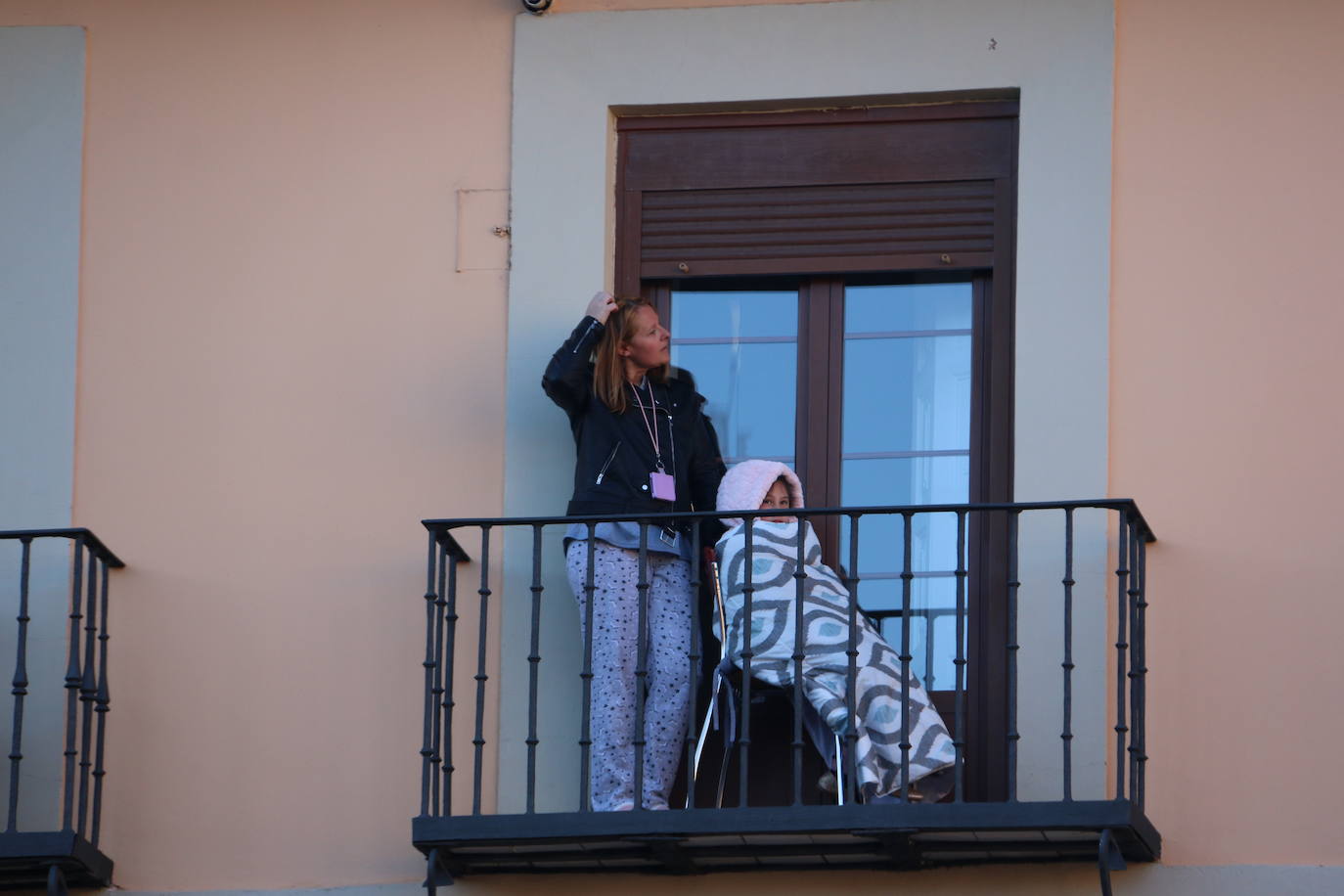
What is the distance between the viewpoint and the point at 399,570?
8570 millimetres

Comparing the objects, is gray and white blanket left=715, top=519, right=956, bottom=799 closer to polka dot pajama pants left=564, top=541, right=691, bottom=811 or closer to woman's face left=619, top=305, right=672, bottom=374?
polka dot pajama pants left=564, top=541, right=691, bottom=811

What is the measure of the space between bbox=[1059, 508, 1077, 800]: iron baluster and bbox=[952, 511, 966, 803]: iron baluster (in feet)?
0.95

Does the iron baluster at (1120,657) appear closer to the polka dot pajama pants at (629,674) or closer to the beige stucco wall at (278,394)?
the polka dot pajama pants at (629,674)

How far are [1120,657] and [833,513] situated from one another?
91 cm

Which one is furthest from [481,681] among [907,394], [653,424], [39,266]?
[39,266]

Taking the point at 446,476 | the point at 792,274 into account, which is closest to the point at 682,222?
the point at 792,274

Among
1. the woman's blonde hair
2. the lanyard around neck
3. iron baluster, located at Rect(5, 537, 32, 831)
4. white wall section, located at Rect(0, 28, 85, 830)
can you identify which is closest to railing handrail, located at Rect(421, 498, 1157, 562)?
the lanyard around neck

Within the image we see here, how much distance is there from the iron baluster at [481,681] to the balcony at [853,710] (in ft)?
0.04

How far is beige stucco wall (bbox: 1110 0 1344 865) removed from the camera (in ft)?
26.1

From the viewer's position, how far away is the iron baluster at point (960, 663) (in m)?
7.59

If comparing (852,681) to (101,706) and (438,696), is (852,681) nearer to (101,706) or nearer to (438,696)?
(438,696)

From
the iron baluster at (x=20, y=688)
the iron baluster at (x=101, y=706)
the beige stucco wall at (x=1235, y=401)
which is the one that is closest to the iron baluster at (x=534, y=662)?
the iron baluster at (x=101, y=706)

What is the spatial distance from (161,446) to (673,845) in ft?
7.31

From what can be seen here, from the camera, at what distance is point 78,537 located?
27.0 feet
